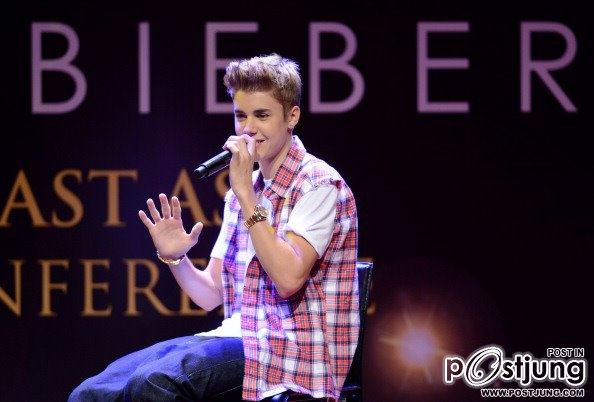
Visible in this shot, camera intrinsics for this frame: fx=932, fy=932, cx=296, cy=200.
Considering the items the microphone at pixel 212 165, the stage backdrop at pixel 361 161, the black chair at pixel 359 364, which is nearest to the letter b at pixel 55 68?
the stage backdrop at pixel 361 161

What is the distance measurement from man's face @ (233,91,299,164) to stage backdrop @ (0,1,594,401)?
1.77 metres

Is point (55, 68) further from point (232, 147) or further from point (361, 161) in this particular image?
point (232, 147)

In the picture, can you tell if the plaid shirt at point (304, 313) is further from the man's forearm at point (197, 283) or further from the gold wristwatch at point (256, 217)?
the man's forearm at point (197, 283)

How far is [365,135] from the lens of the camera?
4180 mm

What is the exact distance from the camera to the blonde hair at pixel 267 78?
2398 mm

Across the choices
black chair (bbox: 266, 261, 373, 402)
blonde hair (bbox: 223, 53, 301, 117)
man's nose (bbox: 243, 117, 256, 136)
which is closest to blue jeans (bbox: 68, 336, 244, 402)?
black chair (bbox: 266, 261, 373, 402)

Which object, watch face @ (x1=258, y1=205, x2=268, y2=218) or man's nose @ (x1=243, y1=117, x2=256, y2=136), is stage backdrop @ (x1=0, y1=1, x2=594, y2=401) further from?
watch face @ (x1=258, y1=205, x2=268, y2=218)

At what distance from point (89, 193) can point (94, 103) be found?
15.9 inches

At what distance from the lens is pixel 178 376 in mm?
2191

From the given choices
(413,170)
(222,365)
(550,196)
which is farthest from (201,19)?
(222,365)

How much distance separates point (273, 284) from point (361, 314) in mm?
250

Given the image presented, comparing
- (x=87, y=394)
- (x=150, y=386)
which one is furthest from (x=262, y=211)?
(x=87, y=394)

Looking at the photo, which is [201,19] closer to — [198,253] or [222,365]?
[198,253]

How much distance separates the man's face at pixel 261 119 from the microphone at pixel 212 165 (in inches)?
3.4
